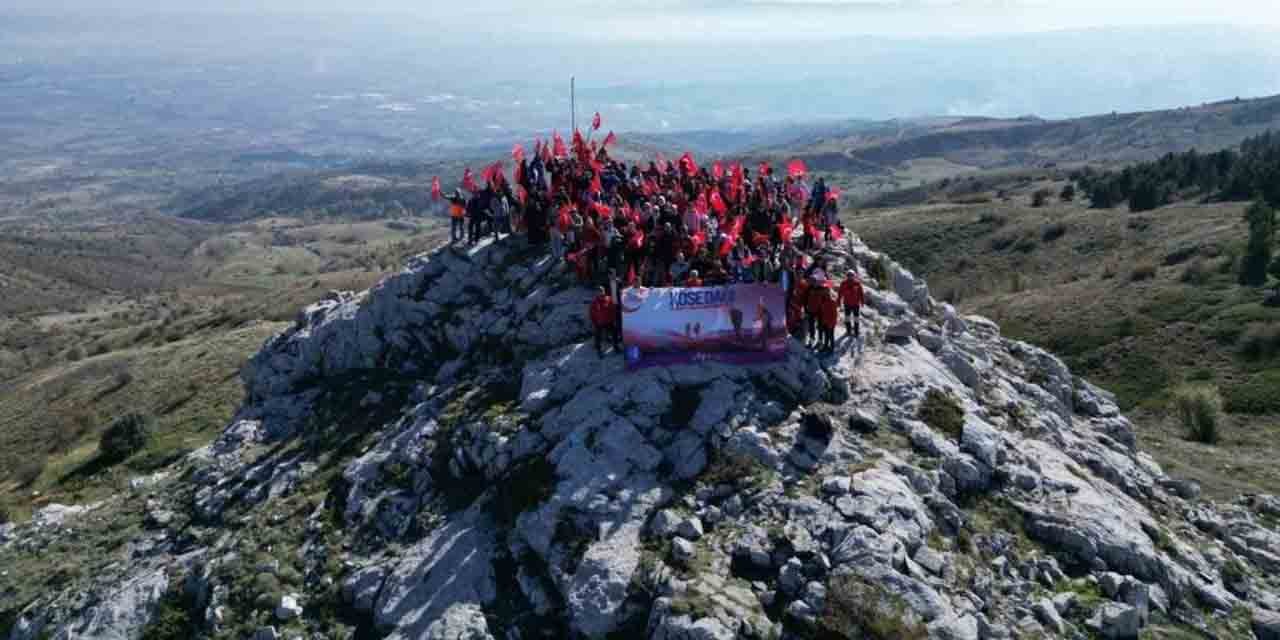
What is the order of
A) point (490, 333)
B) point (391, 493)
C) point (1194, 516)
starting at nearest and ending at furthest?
1. point (391, 493)
2. point (1194, 516)
3. point (490, 333)

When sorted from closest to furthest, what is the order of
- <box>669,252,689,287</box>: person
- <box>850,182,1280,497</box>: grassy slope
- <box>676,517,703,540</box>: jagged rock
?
<box>676,517,703,540</box>: jagged rock → <box>669,252,689,287</box>: person → <box>850,182,1280,497</box>: grassy slope

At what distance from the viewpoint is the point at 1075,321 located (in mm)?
45219

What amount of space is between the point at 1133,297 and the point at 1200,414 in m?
15.2

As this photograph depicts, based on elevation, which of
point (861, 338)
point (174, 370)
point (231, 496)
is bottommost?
point (174, 370)

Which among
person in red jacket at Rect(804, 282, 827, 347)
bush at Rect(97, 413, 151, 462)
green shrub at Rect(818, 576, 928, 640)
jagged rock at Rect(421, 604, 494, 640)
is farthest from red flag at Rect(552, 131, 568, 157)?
green shrub at Rect(818, 576, 928, 640)

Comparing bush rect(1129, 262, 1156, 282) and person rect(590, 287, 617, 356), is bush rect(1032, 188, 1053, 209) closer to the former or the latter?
bush rect(1129, 262, 1156, 282)

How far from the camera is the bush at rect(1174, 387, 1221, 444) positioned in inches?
1277

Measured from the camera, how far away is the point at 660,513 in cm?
1716

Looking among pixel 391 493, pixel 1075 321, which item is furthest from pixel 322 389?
pixel 1075 321

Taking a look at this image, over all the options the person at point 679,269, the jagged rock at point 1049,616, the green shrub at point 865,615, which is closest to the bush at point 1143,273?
the person at point 679,269

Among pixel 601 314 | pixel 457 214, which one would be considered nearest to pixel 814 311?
pixel 601 314

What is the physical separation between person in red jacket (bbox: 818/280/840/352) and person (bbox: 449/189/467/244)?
45.5 feet

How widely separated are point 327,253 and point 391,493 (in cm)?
17626

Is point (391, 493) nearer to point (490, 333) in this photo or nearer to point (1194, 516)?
point (490, 333)
